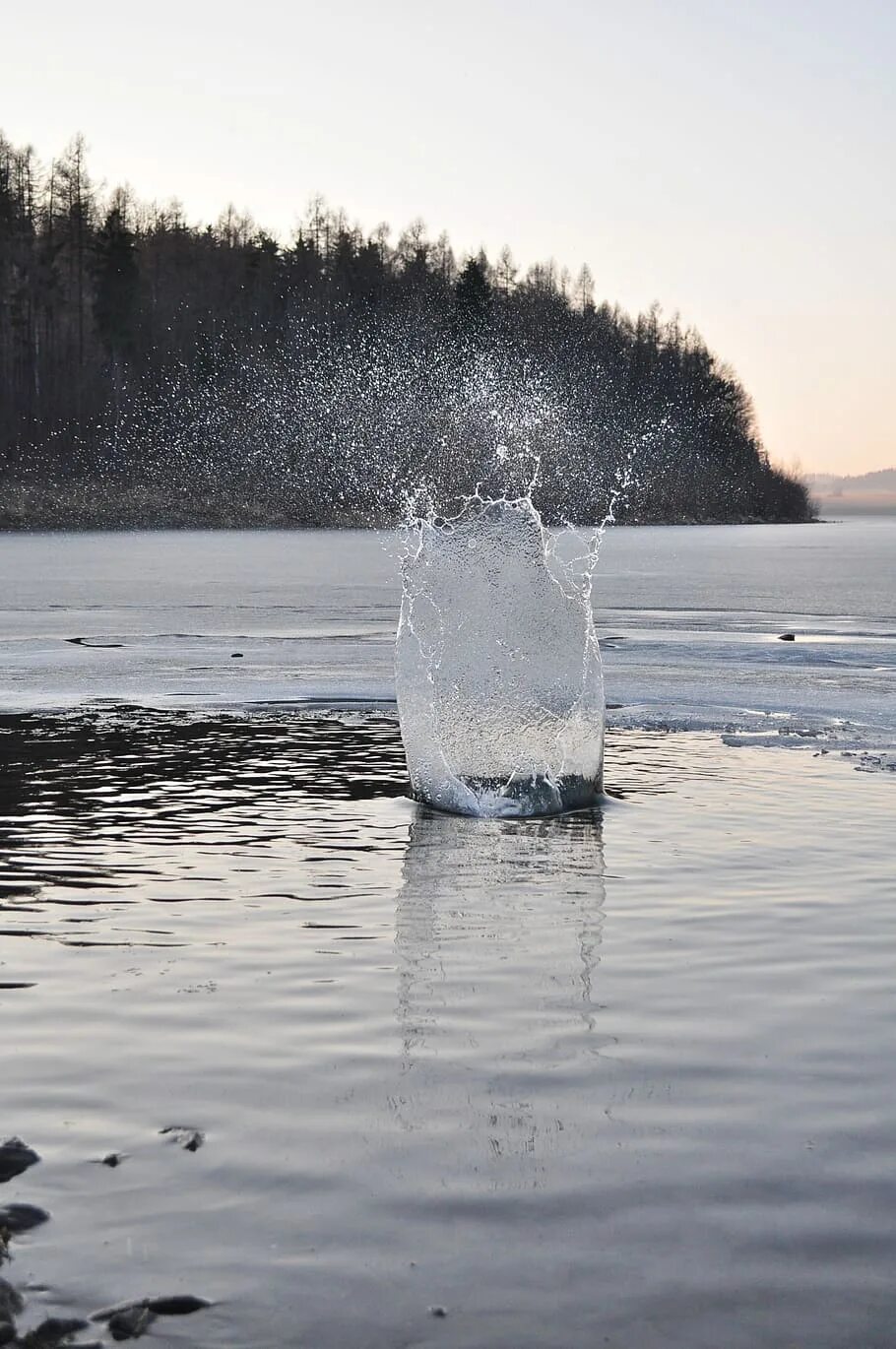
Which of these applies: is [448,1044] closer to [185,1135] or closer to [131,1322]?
[185,1135]

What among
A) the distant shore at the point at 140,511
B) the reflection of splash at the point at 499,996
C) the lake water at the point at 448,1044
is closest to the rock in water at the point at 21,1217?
the lake water at the point at 448,1044

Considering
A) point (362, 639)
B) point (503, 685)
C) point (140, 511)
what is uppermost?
point (140, 511)

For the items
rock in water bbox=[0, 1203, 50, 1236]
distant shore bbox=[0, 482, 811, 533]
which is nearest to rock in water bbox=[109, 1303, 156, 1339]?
rock in water bbox=[0, 1203, 50, 1236]

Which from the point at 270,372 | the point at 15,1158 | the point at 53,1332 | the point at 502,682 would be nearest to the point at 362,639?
the point at 502,682

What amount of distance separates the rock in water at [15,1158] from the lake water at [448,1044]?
6 cm

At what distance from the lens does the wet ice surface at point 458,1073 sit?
4.63 metres

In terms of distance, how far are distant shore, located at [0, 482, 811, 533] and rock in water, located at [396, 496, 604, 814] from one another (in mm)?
80884

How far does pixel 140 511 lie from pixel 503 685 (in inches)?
3527

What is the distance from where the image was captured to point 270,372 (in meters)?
125

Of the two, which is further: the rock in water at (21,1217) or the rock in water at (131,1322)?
the rock in water at (21,1217)

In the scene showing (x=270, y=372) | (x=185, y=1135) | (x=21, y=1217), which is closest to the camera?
(x=21, y=1217)

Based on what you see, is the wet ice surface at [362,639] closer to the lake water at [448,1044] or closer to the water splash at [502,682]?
the lake water at [448,1044]

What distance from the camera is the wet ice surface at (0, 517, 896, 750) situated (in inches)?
765

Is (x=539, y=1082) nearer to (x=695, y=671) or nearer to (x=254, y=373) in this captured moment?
(x=695, y=671)
